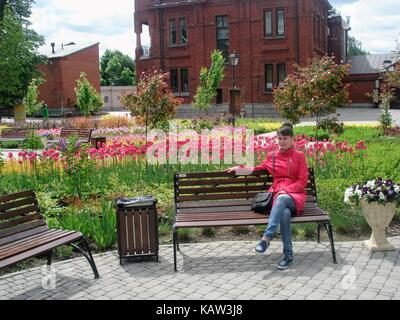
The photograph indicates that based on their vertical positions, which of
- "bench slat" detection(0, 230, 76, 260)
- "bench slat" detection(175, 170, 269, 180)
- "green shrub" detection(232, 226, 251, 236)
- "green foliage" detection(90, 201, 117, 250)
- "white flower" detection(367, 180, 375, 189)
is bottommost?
"green shrub" detection(232, 226, 251, 236)

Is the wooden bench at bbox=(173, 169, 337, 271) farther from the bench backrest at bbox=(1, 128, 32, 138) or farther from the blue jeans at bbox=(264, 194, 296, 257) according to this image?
the bench backrest at bbox=(1, 128, 32, 138)

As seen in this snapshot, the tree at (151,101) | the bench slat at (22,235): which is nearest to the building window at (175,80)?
the tree at (151,101)

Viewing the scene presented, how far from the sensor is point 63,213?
6.96 m

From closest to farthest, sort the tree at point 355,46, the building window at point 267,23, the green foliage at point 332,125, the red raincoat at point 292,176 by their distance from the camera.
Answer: the red raincoat at point 292,176 < the green foliage at point 332,125 < the building window at point 267,23 < the tree at point 355,46

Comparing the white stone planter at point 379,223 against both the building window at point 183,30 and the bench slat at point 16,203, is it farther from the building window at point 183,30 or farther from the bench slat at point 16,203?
the building window at point 183,30

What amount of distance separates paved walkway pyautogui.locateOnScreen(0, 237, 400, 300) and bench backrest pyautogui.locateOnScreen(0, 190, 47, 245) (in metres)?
0.49

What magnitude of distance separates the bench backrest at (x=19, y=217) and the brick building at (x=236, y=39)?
32818mm

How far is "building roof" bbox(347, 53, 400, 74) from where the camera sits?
2007 inches

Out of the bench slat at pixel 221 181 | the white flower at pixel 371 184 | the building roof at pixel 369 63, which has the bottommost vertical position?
the white flower at pixel 371 184

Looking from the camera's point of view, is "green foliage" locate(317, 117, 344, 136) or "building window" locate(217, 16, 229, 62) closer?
"green foliage" locate(317, 117, 344, 136)

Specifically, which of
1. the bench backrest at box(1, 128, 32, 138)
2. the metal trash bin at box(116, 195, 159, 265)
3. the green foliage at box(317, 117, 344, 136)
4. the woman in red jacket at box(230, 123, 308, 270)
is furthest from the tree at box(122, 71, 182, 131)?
the bench backrest at box(1, 128, 32, 138)

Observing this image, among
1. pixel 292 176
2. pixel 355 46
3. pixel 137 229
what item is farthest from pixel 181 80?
pixel 355 46

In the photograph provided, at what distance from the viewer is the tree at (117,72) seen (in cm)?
7894

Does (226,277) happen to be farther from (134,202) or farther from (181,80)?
(181,80)
